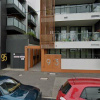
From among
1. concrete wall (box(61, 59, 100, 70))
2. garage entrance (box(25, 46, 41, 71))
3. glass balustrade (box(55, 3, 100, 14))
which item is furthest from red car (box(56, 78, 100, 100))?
glass balustrade (box(55, 3, 100, 14))

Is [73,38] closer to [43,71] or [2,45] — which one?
[43,71]

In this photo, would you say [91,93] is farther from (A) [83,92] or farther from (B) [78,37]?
(B) [78,37]

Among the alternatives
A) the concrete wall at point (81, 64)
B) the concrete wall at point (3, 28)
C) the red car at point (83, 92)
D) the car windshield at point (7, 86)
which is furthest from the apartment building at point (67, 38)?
the red car at point (83, 92)

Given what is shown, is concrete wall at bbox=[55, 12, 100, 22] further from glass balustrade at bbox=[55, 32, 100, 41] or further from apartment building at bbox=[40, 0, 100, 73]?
glass balustrade at bbox=[55, 32, 100, 41]

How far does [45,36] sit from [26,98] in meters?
7.88

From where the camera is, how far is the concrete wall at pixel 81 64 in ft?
32.6

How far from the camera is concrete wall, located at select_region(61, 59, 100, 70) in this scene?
32.6 feet

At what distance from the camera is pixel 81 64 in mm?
10094

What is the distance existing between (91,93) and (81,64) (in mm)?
7470

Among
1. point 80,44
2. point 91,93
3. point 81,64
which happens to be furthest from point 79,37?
point 91,93

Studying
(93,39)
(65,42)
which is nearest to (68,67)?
(65,42)

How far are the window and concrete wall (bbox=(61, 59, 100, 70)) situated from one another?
733cm

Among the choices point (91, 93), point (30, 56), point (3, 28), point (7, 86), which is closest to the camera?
point (91, 93)

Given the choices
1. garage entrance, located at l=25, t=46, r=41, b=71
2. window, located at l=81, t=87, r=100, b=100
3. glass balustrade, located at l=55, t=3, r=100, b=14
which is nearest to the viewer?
window, located at l=81, t=87, r=100, b=100
